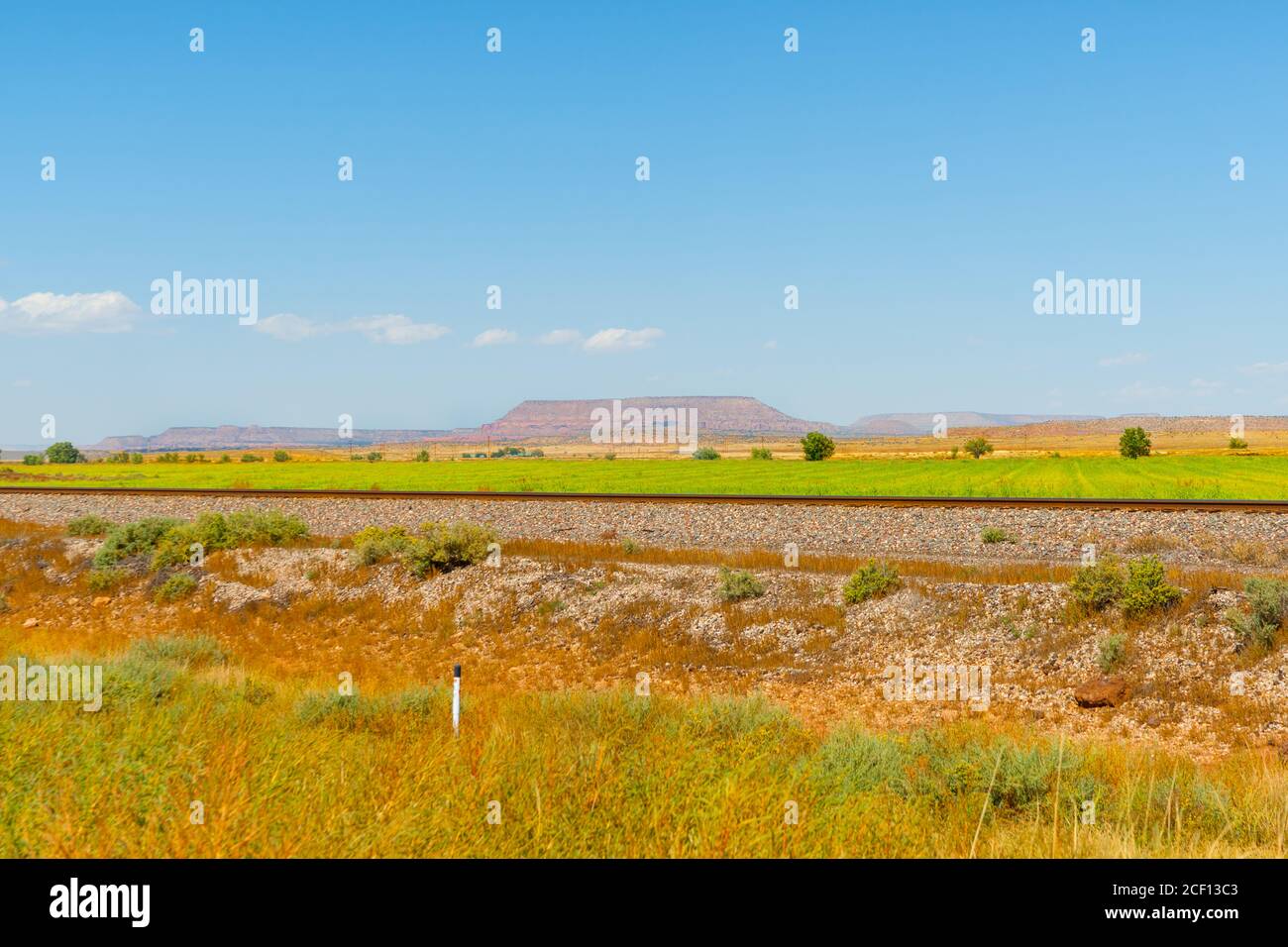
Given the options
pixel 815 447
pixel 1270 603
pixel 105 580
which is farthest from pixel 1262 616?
pixel 815 447

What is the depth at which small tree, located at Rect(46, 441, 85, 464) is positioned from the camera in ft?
347

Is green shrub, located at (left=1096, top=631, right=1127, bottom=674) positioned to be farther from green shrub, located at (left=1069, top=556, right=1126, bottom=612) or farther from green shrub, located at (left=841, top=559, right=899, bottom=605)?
green shrub, located at (left=841, top=559, right=899, bottom=605)

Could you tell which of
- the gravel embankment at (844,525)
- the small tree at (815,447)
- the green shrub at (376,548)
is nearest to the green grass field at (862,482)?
the gravel embankment at (844,525)

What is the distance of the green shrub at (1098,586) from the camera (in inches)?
542

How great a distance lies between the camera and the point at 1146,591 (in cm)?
1352

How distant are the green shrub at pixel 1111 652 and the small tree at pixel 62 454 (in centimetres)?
11837

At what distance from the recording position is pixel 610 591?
1747 cm

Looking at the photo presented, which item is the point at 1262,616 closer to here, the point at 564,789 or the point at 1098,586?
the point at 1098,586

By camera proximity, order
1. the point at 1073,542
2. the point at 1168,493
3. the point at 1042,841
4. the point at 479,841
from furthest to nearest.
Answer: the point at 1168,493, the point at 1073,542, the point at 1042,841, the point at 479,841

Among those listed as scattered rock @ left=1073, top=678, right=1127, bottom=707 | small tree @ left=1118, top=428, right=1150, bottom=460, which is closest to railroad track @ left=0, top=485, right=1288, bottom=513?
scattered rock @ left=1073, top=678, right=1127, bottom=707
